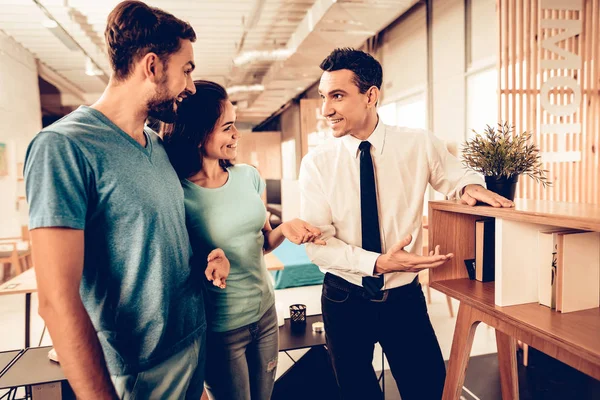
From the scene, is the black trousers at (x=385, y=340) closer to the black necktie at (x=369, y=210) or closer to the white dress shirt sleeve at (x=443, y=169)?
the black necktie at (x=369, y=210)

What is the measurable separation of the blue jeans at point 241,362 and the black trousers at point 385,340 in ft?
0.89

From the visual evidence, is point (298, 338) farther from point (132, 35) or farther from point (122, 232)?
point (132, 35)

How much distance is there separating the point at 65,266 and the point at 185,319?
41 centimetres

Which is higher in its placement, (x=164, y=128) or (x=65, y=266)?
(x=164, y=128)

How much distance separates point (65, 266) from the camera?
90 cm

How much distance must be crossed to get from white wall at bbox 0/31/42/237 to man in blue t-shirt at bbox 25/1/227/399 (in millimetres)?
5899

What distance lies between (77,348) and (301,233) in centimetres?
73

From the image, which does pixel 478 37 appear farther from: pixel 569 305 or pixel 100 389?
pixel 100 389

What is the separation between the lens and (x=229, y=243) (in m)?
1.41

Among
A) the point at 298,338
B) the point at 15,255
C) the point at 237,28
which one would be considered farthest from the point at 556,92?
the point at 15,255

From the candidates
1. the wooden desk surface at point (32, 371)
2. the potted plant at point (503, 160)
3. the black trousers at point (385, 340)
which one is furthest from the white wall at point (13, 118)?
the potted plant at point (503, 160)

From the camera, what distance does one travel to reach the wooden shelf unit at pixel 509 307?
1.05 metres

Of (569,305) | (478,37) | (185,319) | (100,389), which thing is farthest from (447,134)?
(100,389)

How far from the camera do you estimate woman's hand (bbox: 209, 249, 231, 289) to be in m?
1.23
